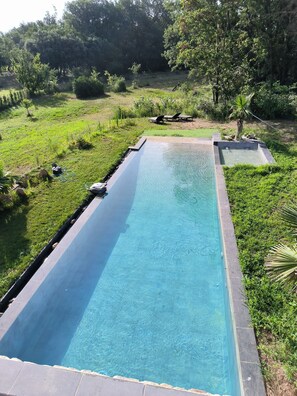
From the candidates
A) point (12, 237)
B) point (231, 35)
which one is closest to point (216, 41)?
point (231, 35)

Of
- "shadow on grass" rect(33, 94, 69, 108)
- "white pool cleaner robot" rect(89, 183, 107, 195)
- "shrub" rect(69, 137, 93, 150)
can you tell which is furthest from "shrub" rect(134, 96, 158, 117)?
"white pool cleaner robot" rect(89, 183, 107, 195)

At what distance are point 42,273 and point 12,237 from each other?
5.95 feet

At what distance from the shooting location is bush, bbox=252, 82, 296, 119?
1611cm

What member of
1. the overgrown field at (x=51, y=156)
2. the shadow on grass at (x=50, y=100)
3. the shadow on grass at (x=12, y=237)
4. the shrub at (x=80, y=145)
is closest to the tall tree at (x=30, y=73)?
the shadow on grass at (x=50, y=100)

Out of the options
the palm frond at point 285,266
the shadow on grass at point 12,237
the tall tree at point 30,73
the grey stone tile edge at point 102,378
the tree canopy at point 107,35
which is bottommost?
the shadow on grass at point 12,237

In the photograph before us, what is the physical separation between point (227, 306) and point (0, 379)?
349 cm

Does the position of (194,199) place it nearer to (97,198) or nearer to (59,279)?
(97,198)

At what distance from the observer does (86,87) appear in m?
27.0

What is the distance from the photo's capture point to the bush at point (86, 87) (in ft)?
88.5

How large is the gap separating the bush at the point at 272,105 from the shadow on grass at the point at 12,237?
43.8 feet

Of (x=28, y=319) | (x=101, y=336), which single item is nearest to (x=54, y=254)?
(x=28, y=319)

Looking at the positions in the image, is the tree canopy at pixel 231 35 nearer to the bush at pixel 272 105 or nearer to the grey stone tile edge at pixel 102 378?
the bush at pixel 272 105

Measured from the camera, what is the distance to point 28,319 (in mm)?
4973

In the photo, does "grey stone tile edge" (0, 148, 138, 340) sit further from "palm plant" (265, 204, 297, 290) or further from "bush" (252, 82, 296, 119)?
"bush" (252, 82, 296, 119)
